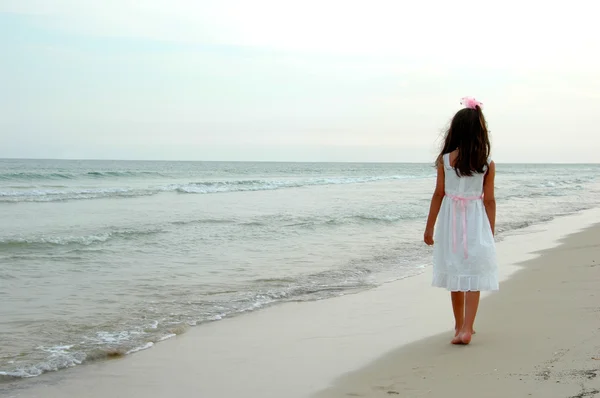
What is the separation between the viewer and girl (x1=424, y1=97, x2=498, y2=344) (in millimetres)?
4391

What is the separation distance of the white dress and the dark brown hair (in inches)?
3.1

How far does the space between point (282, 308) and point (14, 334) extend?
2451 mm

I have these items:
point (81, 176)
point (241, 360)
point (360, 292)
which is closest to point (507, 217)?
point (360, 292)

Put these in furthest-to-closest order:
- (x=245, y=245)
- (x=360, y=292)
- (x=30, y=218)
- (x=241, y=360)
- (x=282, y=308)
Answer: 1. (x=30, y=218)
2. (x=245, y=245)
3. (x=360, y=292)
4. (x=282, y=308)
5. (x=241, y=360)

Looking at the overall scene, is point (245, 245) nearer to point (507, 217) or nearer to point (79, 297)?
point (79, 297)

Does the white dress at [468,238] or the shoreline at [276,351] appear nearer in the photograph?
the shoreline at [276,351]

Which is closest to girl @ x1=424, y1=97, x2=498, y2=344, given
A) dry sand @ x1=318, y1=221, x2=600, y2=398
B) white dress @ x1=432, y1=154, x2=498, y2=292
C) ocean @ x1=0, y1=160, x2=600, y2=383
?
white dress @ x1=432, y1=154, x2=498, y2=292

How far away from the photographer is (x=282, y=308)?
622 cm

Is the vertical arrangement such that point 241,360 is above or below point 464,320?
below

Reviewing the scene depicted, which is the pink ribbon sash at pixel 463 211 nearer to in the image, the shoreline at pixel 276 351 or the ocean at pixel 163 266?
the shoreline at pixel 276 351

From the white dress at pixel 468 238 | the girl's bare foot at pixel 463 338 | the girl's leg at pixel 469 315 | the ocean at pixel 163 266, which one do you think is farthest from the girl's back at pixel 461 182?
the ocean at pixel 163 266

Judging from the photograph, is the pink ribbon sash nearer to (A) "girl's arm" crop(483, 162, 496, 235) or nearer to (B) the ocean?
(A) "girl's arm" crop(483, 162, 496, 235)

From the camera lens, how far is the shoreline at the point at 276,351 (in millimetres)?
3883

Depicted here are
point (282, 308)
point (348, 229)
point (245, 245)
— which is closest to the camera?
point (282, 308)
